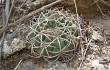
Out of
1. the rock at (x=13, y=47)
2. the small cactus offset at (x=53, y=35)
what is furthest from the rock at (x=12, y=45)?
the small cactus offset at (x=53, y=35)

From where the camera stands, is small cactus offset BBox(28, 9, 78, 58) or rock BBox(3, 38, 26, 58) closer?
small cactus offset BBox(28, 9, 78, 58)

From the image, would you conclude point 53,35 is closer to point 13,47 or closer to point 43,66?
point 43,66

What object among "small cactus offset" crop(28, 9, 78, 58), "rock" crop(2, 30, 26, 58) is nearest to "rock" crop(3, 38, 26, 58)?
"rock" crop(2, 30, 26, 58)

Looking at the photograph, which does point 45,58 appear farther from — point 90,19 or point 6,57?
point 90,19

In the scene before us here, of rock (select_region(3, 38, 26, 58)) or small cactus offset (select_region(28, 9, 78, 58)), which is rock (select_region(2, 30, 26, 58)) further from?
small cactus offset (select_region(28, 9, 78, 58))

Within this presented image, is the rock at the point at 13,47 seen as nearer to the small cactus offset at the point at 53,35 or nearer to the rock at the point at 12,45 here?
the rock at the point at 12,45

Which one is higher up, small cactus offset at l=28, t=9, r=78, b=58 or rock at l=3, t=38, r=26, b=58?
small cactus offset at l=28, t=9, r=78, b=58

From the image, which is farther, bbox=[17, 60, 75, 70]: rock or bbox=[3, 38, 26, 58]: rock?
bbox=[3, 38, 26, 58]: rock

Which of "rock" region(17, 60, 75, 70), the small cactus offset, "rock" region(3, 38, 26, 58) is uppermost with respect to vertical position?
the small cactus offset

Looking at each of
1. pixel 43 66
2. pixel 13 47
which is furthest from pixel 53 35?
pixel 13 47
